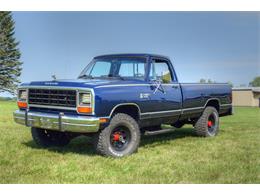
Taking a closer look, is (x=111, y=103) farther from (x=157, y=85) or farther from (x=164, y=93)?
(x=164, y=93)

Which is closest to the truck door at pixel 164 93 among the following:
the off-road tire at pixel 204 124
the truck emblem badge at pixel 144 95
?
the truck emblem badge at pixel 144 95

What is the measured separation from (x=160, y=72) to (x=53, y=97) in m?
2.37

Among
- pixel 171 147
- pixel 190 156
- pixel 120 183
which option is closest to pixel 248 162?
pixel 190 156

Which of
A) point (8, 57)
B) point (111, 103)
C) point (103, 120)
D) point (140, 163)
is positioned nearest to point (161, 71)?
point (111, 103)

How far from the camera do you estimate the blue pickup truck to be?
6.45 m

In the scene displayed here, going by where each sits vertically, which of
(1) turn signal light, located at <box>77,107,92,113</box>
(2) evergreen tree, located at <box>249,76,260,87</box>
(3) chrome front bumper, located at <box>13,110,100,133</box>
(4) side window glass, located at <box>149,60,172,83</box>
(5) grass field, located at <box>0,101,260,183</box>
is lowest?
(5) grass field, located at <box>0,101,260,183</box>

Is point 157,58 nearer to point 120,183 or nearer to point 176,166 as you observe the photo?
point 176,166

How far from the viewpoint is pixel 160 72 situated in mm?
8102

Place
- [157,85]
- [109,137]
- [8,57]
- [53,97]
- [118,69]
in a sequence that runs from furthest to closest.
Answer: [8,57]
[118,69]
[157,85]
[53,97]
[109,137]

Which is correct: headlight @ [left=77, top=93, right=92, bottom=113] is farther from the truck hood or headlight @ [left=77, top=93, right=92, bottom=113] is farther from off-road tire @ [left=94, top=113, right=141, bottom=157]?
off-road tire @ [left=94, top=113, right=141, bottom=157]

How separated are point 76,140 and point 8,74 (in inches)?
975

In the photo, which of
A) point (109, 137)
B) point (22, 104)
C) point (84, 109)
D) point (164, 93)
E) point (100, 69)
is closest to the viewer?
point (84, 109)

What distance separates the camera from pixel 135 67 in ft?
25.8

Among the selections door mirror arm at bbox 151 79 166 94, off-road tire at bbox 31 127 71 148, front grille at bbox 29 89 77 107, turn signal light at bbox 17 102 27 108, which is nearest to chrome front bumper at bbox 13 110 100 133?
front grille at bbox 29 89 77 107
